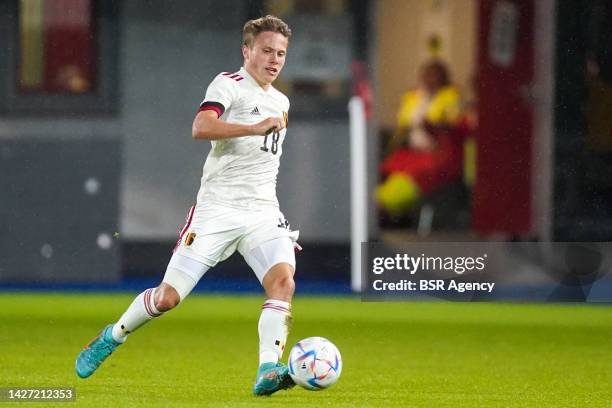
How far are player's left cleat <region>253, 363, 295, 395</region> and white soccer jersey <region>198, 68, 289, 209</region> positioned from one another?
2.76ft

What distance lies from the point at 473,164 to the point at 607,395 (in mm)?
9628

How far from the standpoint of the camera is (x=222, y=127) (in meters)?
7.78

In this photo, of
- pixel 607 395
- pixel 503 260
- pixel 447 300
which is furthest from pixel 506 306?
pixel 607 395

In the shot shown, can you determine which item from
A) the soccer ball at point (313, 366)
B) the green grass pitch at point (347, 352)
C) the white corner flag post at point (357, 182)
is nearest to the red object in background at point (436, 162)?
the white corner flag post at point (357, 182)

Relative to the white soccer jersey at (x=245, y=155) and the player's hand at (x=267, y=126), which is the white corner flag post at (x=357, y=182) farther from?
the player's hand at (x=267, y=126)

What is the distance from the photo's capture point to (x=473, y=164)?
17.8 metres

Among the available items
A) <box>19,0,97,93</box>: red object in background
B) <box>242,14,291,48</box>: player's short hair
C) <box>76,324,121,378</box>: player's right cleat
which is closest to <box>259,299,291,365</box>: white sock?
<box>76,324,121,378</box>: player's right cleat

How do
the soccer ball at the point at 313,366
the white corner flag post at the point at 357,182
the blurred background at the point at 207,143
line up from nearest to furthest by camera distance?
the soccer ball at the point at 313,366, the white corner flag post at the point at 357,182, the blurred background at the point at 207,143

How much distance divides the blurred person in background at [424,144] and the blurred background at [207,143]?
0.82 m

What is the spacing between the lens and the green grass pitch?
8.06 metres

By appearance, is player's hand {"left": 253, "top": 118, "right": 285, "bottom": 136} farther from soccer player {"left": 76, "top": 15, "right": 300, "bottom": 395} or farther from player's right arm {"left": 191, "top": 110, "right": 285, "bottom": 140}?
soccer player {"left": 76, "top": 15, "right": 300, "bottom": 395}

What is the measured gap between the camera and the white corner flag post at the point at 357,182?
1580 centimetres

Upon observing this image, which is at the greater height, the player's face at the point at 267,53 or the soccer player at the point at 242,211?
the player's face at the point at 267,53

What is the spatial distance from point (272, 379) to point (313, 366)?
0.86ft
